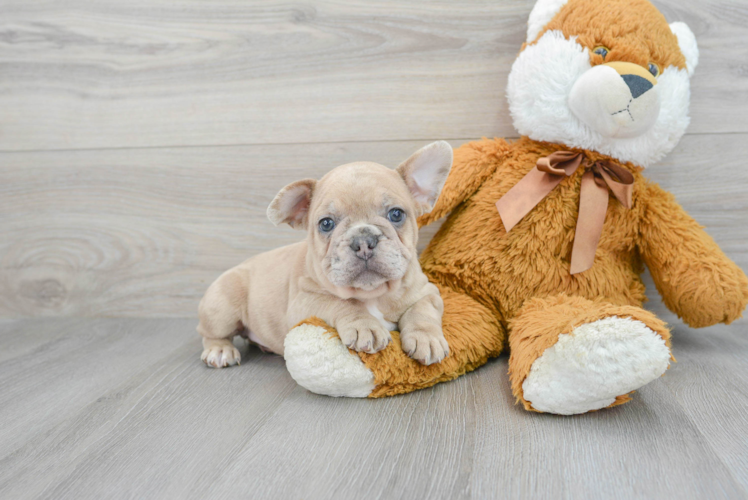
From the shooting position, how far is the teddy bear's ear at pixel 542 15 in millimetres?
1393

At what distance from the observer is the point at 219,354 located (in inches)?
58.2

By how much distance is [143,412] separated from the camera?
1.19m

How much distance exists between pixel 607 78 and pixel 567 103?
12cm

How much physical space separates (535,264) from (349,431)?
2.23 feet

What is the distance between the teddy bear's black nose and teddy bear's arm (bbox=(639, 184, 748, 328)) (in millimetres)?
309

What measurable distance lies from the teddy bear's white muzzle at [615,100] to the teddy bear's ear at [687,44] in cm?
23

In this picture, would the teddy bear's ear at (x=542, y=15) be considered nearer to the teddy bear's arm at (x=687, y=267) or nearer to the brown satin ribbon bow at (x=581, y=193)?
the brown satin ribbon bow at (x=581, y=193)

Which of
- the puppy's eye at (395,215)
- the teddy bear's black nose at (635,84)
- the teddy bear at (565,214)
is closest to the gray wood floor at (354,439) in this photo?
the teddy bear at (565,214)

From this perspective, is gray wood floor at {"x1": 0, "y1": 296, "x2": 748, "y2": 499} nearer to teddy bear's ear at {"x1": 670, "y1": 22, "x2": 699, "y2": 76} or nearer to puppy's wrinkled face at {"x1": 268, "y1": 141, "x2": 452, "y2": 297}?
puppy's wrinkled face at {"x1": 268, "y1": 141, "x2": 452, "y2": 297}

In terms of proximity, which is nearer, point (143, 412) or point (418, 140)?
point (143, 412)

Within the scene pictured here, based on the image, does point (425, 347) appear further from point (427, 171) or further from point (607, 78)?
point (607, 78)

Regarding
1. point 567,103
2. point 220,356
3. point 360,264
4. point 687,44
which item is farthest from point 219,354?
point 687,44

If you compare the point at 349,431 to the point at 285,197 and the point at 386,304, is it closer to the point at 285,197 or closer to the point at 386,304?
the point at 386,304

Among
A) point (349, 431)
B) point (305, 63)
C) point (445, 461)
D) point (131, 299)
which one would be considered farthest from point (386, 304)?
point (131, 299)
